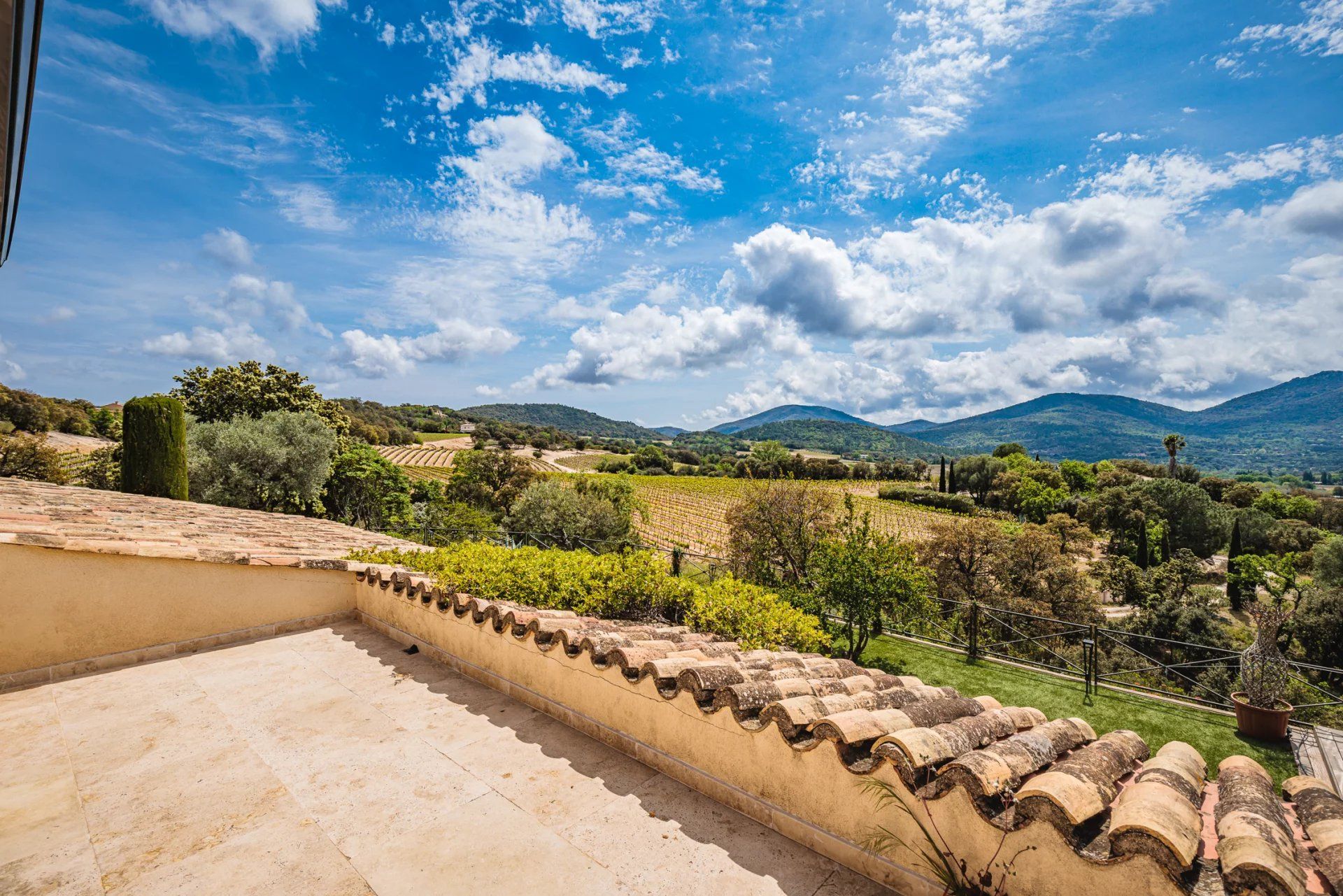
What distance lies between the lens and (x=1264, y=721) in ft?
26.6

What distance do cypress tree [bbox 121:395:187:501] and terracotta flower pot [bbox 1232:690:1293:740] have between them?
23.8 meters

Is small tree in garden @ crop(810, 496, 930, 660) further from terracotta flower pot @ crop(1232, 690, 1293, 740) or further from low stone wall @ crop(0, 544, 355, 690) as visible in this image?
low stone wall @ crop(0, 544, 355, 690)

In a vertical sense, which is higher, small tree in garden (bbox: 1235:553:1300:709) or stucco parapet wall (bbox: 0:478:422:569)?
stucco parapet wall (bbox: 0:478:422:569)

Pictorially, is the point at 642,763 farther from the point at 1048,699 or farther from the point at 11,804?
the point at 1048,699

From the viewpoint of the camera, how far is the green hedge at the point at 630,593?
17.1 feet

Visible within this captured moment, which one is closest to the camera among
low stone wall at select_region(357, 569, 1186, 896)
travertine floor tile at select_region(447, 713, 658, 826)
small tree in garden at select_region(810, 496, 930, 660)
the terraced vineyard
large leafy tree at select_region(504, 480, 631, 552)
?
low stone wall at select_region(357, 569, 1186, 896)

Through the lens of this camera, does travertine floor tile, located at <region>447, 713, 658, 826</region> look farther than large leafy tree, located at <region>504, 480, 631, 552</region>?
No

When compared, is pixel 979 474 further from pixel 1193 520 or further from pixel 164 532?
pixel 164 532

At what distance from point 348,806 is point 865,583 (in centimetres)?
1041

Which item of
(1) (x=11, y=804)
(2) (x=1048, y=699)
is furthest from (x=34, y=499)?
(2) (x=1048, y=699)

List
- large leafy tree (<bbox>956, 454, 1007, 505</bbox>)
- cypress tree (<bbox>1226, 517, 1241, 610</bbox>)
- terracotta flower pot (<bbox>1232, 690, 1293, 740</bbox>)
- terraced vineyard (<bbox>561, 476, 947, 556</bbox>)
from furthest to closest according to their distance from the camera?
large leafy tree (<bbox>956, 454, 1007, 505</bbox>) < terraced vineyard (<bbox>561, 476, 947, 556</bbox>) < cypress tree (<bbox>1226, 517, 1241, 610</bbox>) < terracotta flower pot (<bbox>1232, 690, 1293, 740</bbox>)

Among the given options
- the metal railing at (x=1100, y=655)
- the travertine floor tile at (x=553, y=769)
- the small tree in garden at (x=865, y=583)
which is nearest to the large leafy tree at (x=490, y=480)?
the metal railing at (x=1100, y=655)

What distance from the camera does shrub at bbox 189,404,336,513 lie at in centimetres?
1920

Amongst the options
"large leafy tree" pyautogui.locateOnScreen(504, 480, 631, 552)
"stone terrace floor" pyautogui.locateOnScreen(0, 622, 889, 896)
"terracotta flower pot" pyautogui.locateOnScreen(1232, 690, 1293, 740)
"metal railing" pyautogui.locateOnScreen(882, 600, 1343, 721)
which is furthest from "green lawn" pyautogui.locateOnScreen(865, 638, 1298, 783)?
"large leafy tree" pyautogui.locateOnScreen(504, 480, 631, 552)
